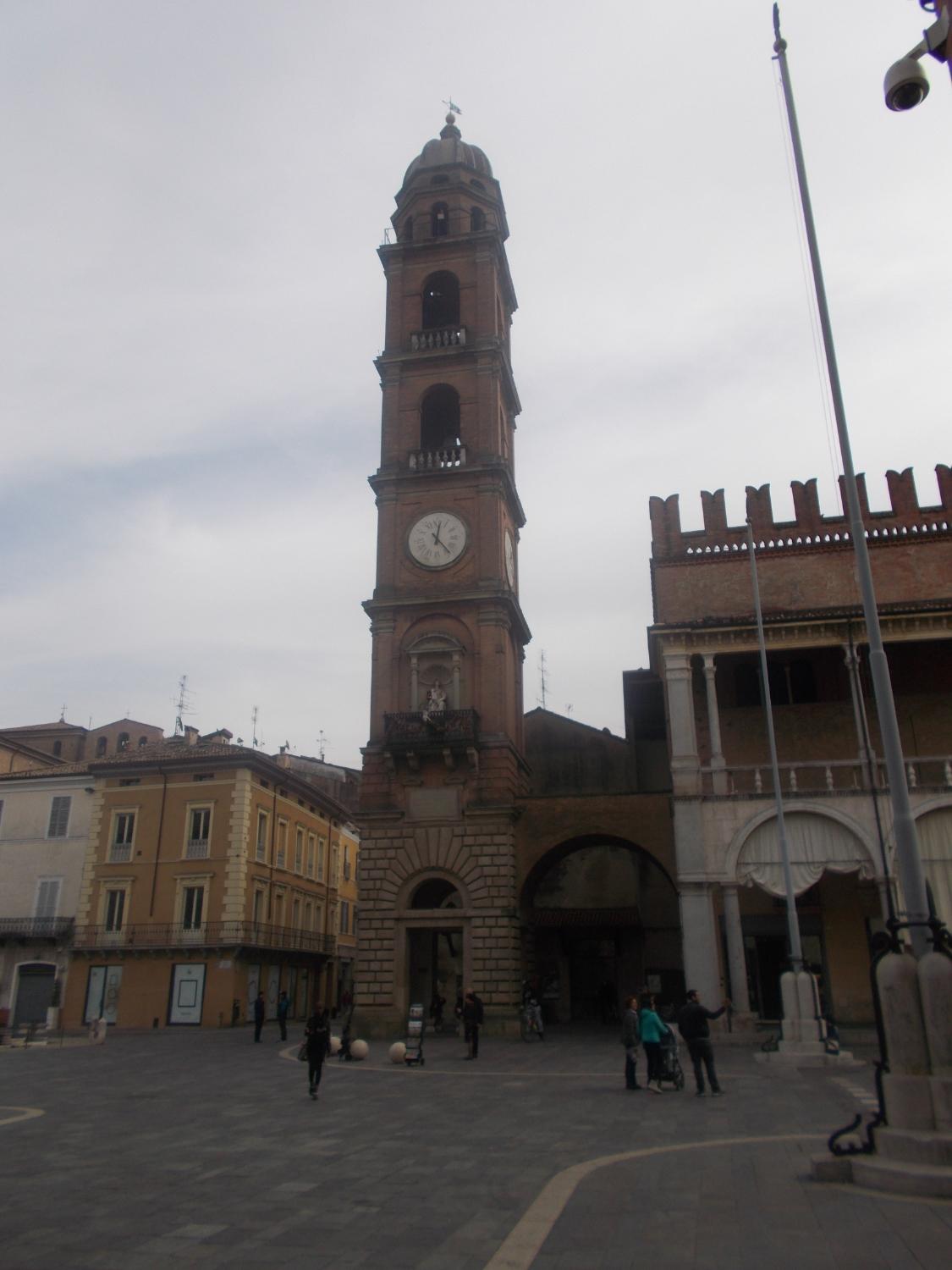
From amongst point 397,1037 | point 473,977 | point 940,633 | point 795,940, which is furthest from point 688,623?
point 397,1037

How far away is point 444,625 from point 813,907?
15286mm

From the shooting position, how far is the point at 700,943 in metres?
27.0

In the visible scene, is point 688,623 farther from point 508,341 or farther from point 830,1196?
point 830,1196

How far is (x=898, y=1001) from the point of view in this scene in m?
9.59

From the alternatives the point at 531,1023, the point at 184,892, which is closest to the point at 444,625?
the point at 531,1023

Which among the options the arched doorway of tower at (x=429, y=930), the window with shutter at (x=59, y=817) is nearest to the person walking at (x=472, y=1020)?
the arched doorway of tower at (x=429, y=930)

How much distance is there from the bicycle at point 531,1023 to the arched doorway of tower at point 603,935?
8669 mm

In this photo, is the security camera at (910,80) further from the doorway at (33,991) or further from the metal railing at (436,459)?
the doorway at (33,991)

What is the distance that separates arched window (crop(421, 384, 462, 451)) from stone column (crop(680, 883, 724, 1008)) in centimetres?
1990

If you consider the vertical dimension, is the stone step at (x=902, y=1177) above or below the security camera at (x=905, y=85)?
below

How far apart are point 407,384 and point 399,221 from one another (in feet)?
28.1

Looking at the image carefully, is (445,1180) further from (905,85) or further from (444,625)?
(444,625)

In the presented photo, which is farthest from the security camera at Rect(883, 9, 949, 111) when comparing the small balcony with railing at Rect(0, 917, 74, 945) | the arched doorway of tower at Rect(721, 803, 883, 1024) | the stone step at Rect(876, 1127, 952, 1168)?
the small balcony with railing at Rect(0, 917, 74, 945)

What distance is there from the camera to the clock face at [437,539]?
120ft
